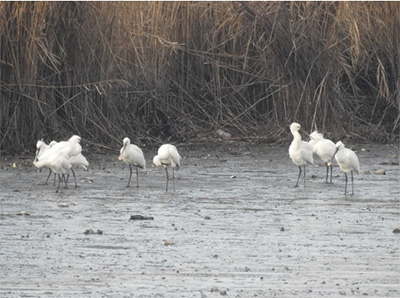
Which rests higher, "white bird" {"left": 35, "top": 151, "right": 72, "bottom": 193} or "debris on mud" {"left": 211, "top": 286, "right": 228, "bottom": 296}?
"white bird" {"left": 35, "top": 151, "right": 72, "bottom": 193}

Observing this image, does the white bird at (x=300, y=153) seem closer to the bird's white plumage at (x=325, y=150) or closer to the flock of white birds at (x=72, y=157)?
the bird's white plumage at (x=325, y=150)

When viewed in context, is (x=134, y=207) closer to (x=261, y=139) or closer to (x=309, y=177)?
(x=309, y=177)

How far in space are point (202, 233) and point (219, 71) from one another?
9282 millimetres

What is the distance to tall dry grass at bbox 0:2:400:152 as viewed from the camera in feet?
56.4

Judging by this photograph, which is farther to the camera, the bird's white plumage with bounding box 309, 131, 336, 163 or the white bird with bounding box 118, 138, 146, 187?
the bird's white plumage with bounding box 309, 131, 336, 163

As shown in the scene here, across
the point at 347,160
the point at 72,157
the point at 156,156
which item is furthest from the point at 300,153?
the point at 72,157

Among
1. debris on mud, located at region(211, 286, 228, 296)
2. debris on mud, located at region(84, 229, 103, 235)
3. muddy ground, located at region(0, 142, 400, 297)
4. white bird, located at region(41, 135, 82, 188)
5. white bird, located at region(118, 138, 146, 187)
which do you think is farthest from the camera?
white bird, located at region(118, 138, 146, 187)

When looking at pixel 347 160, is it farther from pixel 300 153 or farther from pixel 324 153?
pixel 324 153

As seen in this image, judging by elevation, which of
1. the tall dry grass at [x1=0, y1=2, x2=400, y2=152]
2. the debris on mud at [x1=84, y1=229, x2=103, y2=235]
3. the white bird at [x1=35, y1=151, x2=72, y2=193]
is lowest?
the debris on mud at [x1=84, y1=229, x2=103, y2=235]

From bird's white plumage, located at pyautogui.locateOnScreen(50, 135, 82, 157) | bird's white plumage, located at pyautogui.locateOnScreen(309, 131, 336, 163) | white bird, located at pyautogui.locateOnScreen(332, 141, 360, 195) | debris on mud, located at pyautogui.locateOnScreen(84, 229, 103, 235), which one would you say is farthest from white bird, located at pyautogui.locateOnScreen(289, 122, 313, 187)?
debris on mud, located at pyautogui.locateOnScreen(84, 229, 103, 235)

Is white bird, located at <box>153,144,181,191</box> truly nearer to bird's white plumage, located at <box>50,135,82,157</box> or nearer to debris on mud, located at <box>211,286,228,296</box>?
bird's white plumage, located at <box>50,135,82,157</box>

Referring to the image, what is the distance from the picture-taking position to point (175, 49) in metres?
18.7

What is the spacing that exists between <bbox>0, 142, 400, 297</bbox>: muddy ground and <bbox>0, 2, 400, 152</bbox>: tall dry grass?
1531 mm

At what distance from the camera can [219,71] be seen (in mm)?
19297
